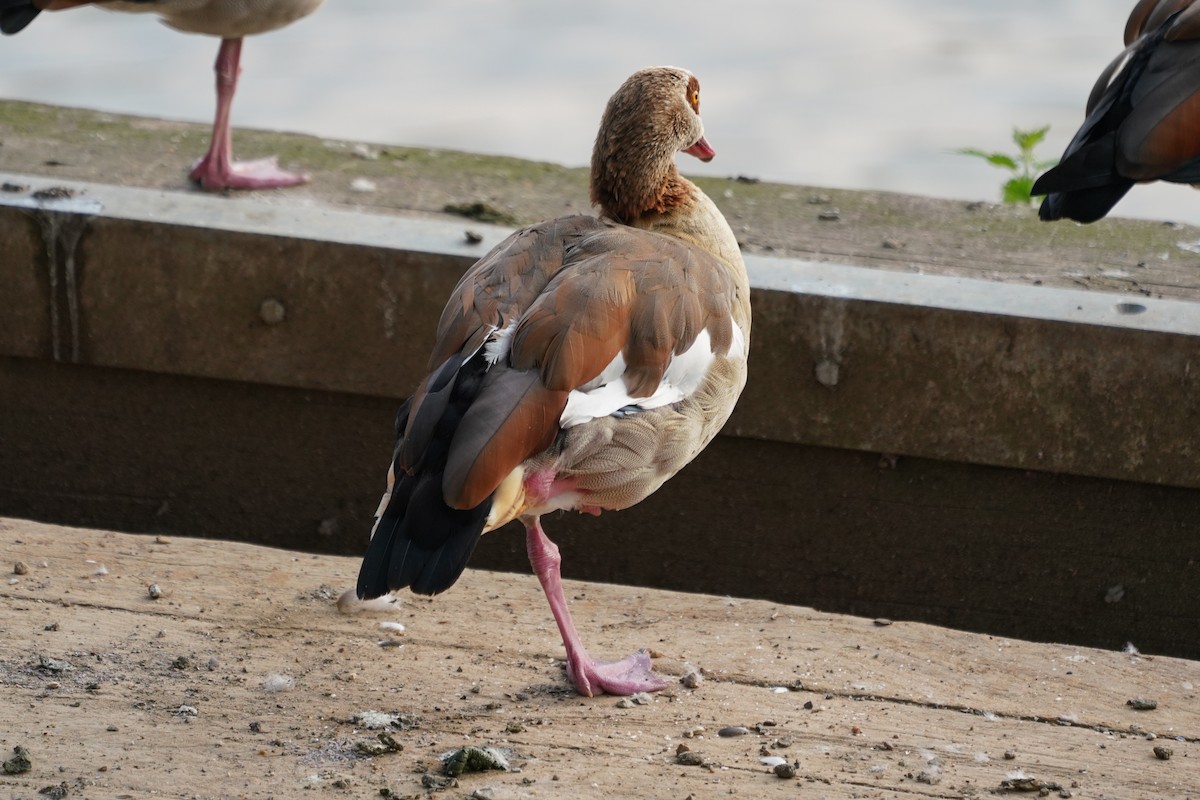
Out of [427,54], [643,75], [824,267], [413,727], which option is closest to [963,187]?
[427,54]

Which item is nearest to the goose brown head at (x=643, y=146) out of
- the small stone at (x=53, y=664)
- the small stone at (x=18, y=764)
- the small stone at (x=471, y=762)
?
the small stone at (x=471, y=762)

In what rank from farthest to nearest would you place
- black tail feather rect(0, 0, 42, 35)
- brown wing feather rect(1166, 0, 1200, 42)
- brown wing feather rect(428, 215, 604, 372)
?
black tail feather rect(0, 0, 42, 35) → brown wing feather rect(1166, 0, 1200, 42) → brown wing feather rect(428, 215, 604, 372)

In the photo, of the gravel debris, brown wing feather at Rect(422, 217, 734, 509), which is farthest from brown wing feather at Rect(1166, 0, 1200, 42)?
the gravel debris

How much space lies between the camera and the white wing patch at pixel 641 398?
299cm

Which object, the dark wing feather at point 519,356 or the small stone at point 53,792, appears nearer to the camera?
the small stone at point 53,792

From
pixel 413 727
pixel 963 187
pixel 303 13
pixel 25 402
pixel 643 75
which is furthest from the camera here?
pixel 963 187

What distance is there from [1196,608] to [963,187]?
6.23 meters

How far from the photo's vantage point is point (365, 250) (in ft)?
14.5

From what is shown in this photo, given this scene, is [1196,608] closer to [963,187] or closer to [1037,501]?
[1037,501]

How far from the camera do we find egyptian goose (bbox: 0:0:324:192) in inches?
223

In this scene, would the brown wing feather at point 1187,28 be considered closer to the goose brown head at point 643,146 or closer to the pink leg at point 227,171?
the goose brown head at point 643,146

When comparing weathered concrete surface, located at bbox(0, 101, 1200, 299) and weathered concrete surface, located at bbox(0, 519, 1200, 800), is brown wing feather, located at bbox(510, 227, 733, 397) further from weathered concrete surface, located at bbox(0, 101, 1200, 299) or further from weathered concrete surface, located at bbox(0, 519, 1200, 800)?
weathered concrete surface, located at bbox(0, 101, 1200, 299)

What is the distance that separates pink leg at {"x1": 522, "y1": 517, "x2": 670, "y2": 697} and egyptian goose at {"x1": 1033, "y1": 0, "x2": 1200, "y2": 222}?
1781mm

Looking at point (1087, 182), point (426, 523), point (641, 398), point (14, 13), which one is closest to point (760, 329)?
point (1087, 182)
